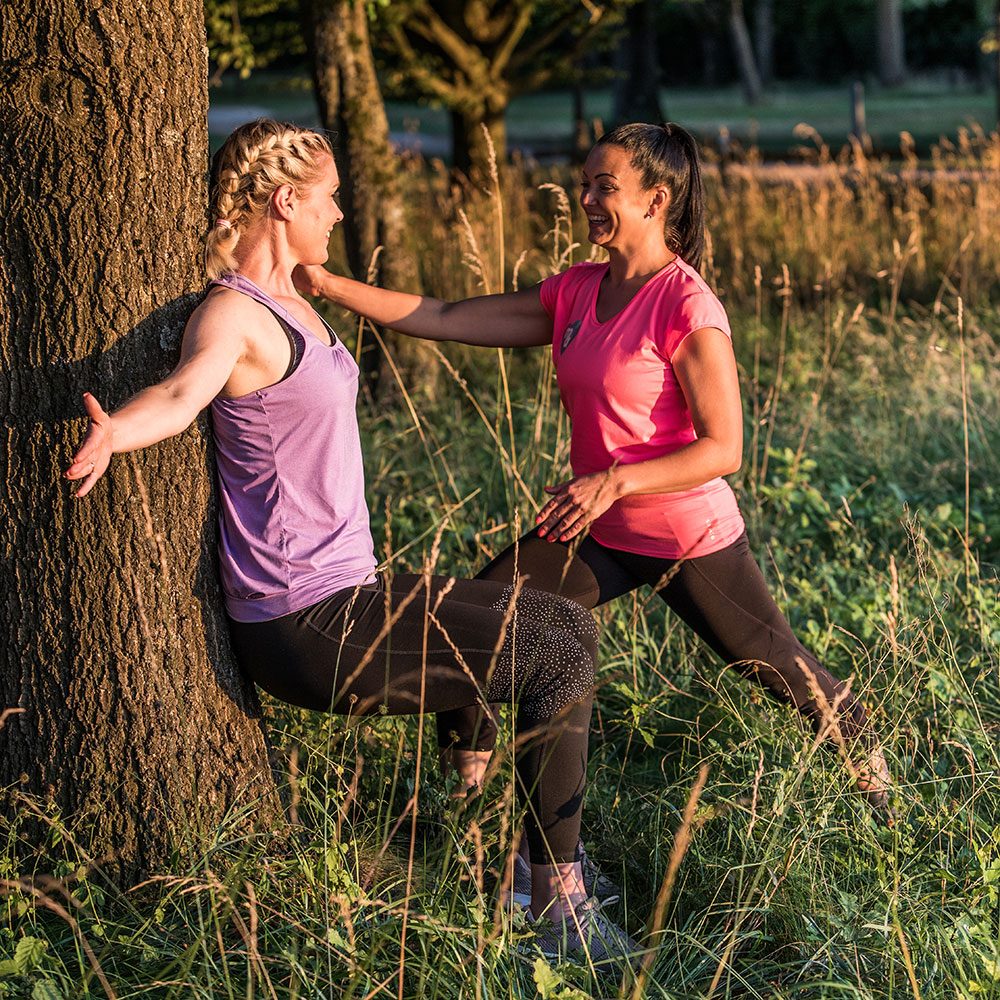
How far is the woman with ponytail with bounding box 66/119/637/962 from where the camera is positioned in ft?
9.15

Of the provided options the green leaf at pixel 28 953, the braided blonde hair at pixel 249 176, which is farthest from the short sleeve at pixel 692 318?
the green leaf at pixel 28 953

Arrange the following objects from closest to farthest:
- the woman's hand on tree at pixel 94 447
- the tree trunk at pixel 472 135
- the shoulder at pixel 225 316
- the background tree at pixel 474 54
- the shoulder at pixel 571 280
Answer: the woman's hand on tree at pixel 94 447, the shoulder at pixel 225 316, the shoulder at pixel 571 280, the background tree at pixel 474 54, the tree trunk at pixel 472 135

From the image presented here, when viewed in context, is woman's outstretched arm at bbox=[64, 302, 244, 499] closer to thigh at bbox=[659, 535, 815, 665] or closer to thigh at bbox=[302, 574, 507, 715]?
thigh at bbox=[302, 574, 507, 715]

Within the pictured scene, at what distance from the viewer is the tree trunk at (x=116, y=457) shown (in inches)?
107

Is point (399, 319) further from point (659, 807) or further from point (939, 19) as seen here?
point (939, 19)

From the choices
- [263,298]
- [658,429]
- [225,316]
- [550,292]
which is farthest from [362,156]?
[225,316]

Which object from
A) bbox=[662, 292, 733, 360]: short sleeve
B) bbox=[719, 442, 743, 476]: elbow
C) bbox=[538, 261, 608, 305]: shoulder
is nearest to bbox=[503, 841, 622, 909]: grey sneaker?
bbox=[719, 442, 743, 476]: elbow

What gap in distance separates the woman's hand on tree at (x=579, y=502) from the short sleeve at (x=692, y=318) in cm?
39

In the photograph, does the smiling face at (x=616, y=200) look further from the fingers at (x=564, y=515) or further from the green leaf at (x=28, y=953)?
the green leaf at (x=28, y=953)

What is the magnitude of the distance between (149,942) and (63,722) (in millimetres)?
487

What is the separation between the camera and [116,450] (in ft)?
7.97

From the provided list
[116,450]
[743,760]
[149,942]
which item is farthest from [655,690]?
[116,450]

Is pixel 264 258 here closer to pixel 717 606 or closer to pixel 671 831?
pixel 717 606

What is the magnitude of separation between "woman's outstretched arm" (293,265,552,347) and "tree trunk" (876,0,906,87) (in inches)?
1870
